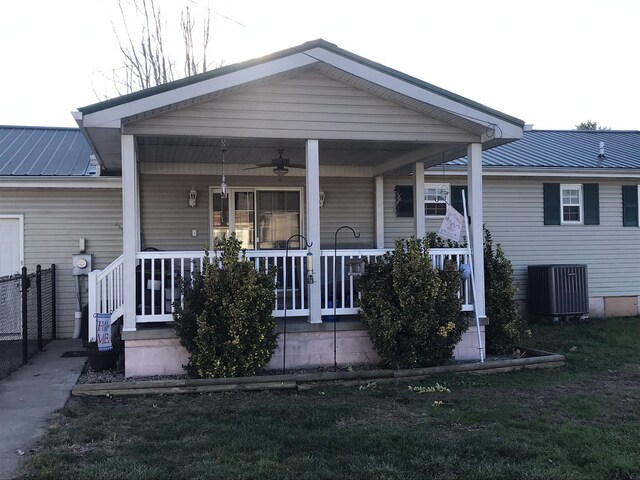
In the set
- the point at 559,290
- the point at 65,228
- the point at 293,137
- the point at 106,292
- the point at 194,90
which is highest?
the point at 194,90

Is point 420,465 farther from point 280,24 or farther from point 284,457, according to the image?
point 280,24

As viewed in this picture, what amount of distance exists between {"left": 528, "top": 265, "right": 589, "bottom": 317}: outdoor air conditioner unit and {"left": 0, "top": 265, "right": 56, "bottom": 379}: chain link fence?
8.62m

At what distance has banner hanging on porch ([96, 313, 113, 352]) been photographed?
6.73 m

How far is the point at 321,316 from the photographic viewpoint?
7.26m

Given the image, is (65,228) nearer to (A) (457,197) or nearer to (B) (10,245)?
(B) (10,245)

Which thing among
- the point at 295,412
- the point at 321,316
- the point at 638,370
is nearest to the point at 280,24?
Result: the point at 321,316

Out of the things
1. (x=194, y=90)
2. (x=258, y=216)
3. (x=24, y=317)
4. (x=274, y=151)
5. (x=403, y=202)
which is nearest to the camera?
(x=194, y=90)

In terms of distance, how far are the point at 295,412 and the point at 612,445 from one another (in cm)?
264

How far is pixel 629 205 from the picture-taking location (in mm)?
11781

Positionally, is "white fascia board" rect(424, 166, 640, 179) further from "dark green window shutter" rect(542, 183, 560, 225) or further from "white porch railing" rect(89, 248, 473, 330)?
"white porch railing" rect(89, 248, 473, 330)

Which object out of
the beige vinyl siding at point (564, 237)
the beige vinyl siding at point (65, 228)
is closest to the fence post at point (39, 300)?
the beige vinyl siding at point (65, 228)

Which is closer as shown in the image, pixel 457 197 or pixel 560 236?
pixel 457 197

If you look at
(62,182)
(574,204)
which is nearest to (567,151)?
(574,204)

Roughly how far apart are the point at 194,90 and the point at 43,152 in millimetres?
5536
